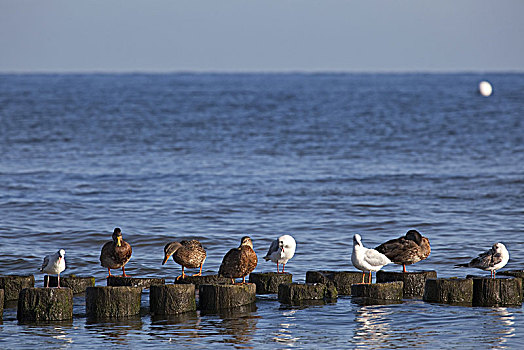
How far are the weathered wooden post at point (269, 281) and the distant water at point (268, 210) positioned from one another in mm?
245

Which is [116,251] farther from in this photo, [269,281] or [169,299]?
[269,281]

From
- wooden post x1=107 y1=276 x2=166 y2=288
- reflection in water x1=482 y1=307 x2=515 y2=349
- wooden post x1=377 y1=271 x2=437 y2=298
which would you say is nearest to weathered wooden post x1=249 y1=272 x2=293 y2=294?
wooden post x1=107 y1=276 x2=166 y2=288

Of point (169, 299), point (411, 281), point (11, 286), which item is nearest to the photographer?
point (169, 299)

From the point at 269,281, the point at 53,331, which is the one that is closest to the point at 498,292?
the point at 269,281

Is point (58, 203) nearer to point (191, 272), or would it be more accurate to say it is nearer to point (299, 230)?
point (299, 230)

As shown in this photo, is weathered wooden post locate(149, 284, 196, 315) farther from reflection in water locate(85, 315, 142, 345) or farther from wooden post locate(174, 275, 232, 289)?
wooden post locate(174, 275, 232, 289)

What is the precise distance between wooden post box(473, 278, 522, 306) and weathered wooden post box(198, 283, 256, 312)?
2908 mm

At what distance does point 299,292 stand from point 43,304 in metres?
3.11

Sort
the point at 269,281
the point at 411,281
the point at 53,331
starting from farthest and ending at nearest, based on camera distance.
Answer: the point at 269,281, the point at 411,281, the point at 53,331

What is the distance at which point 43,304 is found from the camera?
31.8 ft

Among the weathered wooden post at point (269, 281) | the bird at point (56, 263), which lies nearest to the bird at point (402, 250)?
the weathered wooden post at point (269, 281)

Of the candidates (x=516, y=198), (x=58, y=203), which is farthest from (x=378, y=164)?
(x=58, y=203)

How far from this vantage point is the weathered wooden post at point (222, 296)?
10.2m

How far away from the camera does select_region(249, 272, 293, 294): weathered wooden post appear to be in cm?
1133
